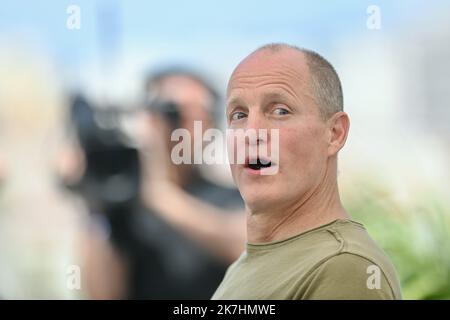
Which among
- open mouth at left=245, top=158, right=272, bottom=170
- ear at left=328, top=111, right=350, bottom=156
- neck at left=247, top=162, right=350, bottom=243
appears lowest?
neck at left=247, top=162, right=350, bottom=243

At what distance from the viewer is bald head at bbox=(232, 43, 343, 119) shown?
991mm

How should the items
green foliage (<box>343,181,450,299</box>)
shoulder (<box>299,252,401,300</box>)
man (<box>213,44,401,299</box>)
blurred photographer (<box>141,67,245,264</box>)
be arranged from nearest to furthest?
shoulder (<box>299,252,401,300</box>) → man (<box>213,44,401,299</box>) → green foliage (<box>343,181,450,299</box>) → blurred photographer (<box>141,67,245,264</box>)

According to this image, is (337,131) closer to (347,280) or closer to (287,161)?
(287,161)

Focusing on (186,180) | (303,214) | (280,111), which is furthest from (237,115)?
(186,180)

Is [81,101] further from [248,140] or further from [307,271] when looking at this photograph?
[307,271]

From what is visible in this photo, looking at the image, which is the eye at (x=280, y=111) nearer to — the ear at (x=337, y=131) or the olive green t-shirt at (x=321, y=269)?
the ear at (x=337, y=131)

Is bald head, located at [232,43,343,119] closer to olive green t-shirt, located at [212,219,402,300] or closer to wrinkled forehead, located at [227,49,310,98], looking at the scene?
wrinkled forehead, located at [227,49,310,98]

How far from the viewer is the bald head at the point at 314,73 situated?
3.25 ft

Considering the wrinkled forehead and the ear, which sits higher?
the wrinkled forehead

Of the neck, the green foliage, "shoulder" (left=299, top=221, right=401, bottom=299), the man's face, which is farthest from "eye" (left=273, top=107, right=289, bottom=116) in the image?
the green foliage

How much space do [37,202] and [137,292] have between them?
1.26ft

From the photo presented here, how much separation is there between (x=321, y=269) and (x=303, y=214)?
0.17 m

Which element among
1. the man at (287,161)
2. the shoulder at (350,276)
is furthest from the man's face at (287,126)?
the shoulder at (350,276)

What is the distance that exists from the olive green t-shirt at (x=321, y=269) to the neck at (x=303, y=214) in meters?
0.02
